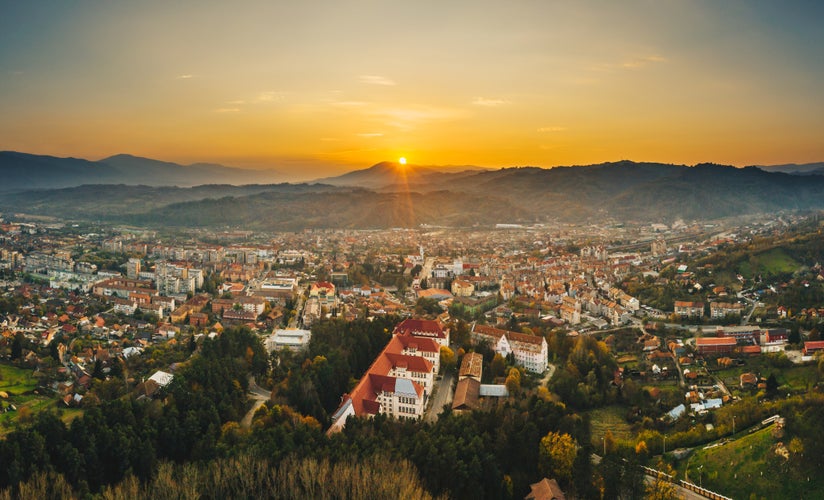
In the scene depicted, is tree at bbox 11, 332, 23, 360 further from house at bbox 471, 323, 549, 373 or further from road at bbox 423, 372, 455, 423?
house at bbox 471, 323, 549, 373

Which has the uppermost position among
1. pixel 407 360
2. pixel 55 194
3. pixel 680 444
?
pixel 55 194

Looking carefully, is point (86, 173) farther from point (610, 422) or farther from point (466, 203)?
point (610, 422)

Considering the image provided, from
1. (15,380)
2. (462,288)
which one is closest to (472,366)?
(15,380)

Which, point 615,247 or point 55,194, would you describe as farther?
point 55,194

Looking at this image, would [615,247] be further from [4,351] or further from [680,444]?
[4,351]

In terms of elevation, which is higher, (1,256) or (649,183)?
(649,183)

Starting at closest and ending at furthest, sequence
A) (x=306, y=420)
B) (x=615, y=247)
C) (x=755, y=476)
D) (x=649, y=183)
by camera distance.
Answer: (x=755, y=476), (x=306, y=420), (x=615, y=247), (x=649, y=183)

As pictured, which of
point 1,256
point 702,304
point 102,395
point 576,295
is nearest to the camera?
point 102,395

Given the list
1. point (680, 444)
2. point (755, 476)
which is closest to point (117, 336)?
point (680, 444)
